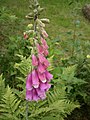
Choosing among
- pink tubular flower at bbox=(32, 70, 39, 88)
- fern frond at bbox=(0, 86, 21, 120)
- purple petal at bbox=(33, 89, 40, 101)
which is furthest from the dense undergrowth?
purple petal at bbox=(33, 89, 40, 101)

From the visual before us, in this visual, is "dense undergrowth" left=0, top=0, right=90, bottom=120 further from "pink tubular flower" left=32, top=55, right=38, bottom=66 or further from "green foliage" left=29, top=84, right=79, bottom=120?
"pink tubular flower" left=32, top=55, right=38, bottom=66

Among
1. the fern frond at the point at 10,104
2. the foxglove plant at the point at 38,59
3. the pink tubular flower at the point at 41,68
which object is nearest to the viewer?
the foxglove plant at the point at 38,59

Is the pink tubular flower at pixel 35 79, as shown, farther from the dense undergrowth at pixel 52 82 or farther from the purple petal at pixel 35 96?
the dense undergrowth at pixel 52 82

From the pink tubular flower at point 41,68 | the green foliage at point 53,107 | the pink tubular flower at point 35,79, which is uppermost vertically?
the pink tubular flower at point 41,68

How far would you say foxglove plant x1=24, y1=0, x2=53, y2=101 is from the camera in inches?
117

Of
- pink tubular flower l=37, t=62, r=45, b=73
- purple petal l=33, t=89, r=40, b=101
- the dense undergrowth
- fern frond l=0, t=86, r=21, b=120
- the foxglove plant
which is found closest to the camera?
the foxglove plant

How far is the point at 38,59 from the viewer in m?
3.08

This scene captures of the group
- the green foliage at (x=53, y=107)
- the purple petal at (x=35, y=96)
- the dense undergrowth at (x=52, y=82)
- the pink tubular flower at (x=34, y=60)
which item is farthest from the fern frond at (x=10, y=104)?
the pink tubular flower at (x=34, y=60)

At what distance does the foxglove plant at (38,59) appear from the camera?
297 cm

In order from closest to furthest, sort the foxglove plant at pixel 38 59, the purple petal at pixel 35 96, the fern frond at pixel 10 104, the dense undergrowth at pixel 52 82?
the foxglove plant at pixel 38 59 < the purple petal at pixel 35 96 < the fern frond at pixel 10 104 < the dense undergrowth at pixel 52 82

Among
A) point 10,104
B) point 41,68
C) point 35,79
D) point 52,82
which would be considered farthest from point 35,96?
point 52,82

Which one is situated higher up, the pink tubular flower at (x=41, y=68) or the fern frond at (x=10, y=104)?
the pink tubular flower at (x=41, y=68)

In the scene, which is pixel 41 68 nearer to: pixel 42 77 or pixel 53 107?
pixel 42 77

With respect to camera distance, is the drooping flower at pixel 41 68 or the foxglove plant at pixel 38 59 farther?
the drooping flower at pixel 41 68
